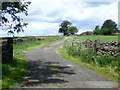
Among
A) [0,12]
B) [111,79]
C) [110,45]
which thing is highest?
[0,12]

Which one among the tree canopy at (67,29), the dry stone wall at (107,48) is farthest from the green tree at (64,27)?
the dry stone wall at (107,48)

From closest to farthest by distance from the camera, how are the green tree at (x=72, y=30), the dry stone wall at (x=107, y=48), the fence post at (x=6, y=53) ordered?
the fence post at (x=6, y=53) → the dry stone wall at (x=107, y=48) → the green tree at (x=72, y=30)

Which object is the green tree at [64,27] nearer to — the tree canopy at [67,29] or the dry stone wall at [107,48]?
the tree canopy at [67,29]

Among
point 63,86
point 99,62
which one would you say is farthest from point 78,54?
point 63,86

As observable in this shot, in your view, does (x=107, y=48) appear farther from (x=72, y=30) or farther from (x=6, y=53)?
(x=72, y=30)

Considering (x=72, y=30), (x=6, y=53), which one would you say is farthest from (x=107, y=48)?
(x=72, y=30)

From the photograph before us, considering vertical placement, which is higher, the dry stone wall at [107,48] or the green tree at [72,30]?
the green tree at [72,30]

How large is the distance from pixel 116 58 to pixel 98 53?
3.38m

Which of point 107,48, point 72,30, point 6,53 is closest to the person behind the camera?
point 6,53

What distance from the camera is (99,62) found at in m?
18.1

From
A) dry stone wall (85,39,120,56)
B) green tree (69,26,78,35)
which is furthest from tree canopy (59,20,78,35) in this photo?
dry stone wall (85,39,120,56)

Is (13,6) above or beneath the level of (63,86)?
above

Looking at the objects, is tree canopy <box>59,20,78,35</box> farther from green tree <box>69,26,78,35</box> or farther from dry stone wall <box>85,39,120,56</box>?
dry stone wall <box>85,39,120,56</box>

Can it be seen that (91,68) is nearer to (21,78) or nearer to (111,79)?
(111,79)
